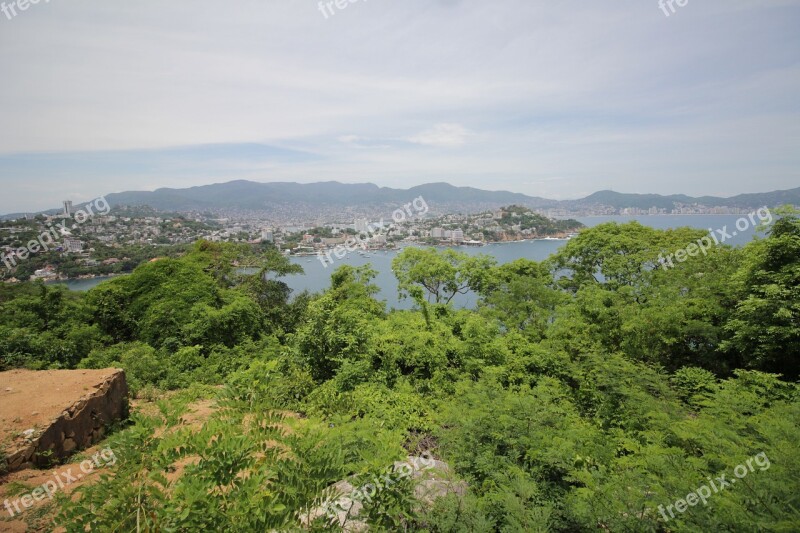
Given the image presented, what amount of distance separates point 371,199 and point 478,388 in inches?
4248

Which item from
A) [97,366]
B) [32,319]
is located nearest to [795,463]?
[97,366]

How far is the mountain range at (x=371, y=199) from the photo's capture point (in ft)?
210

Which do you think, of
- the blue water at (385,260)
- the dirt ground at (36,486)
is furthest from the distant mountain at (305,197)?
the dirt ground at (36,486)

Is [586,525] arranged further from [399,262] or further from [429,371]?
[399,262]

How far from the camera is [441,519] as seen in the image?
10.7 ft

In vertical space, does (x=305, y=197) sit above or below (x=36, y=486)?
above

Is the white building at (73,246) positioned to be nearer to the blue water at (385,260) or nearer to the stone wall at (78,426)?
the blue water at (385,260)

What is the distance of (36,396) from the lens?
6.46m
